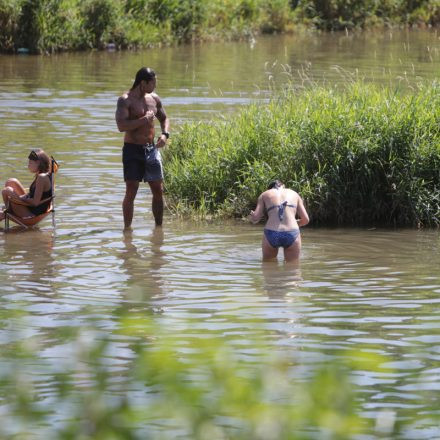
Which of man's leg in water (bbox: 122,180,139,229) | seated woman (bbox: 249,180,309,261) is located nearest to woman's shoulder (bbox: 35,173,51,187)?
man's leg in water (bbox: 122,180,139,229)

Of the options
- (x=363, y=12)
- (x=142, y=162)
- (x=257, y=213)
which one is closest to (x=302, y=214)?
(x=257, y=213)

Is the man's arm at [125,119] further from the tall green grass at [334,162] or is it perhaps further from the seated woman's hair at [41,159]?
the tall green grass at [334,162]

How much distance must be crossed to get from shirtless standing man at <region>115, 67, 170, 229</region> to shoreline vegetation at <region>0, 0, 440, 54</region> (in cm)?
2101

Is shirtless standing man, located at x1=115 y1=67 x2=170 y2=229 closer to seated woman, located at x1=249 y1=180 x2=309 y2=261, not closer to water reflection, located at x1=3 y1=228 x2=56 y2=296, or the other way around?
water reflection, located at x1=3 y1=228 x2=56 y2=296

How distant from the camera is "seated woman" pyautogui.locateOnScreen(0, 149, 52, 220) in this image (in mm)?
12219

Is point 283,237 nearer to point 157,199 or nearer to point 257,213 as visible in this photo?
point 257,213

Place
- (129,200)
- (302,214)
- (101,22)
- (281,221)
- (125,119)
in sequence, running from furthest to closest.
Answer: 1. (101,22)
2. (129,200)
3. (125,119)
4. (302,214)
5. (281,221)

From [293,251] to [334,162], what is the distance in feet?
7.20

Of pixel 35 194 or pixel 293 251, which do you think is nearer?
pixel 293 251

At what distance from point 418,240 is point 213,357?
908 cm

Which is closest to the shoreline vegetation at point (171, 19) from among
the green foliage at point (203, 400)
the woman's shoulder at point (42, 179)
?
the woman's shoulder at point (42, 179)

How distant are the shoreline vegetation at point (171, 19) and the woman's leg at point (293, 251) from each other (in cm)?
2305

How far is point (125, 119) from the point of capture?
11711 mm

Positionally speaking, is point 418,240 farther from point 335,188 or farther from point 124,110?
point 124,110
